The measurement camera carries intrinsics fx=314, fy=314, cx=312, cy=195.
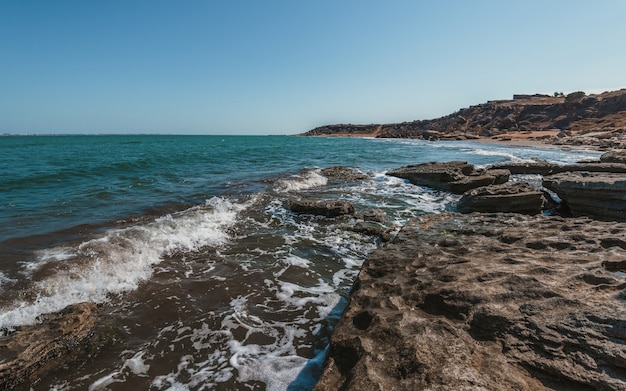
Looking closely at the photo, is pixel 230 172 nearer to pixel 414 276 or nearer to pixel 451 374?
pixel 414 276

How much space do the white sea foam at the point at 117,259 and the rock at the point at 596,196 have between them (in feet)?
33.1

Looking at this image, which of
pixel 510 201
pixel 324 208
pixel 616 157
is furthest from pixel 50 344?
pixel 616 157

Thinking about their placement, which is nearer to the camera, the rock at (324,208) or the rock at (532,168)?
the rock at (324,208)

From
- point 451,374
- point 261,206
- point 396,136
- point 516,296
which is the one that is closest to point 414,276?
point 516,296

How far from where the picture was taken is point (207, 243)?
317 inches

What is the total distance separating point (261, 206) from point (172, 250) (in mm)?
4701

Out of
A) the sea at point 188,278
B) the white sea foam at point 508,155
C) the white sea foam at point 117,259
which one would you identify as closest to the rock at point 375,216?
the sea at point 188,278

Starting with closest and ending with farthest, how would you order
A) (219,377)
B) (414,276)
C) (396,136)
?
(219,377)
(414,276)
(396,136)

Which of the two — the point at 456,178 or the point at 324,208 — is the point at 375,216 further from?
the point at 456,178

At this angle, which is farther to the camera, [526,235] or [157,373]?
[526,235]

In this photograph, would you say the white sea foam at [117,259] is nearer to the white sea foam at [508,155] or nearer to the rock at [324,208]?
the rock at [324,208]

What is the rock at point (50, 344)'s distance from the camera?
3574 mm

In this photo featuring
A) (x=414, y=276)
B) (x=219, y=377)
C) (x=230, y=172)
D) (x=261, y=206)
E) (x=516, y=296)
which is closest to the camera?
(x=516, y=296)

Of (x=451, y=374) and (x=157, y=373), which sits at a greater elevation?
(x=451, y=374)
